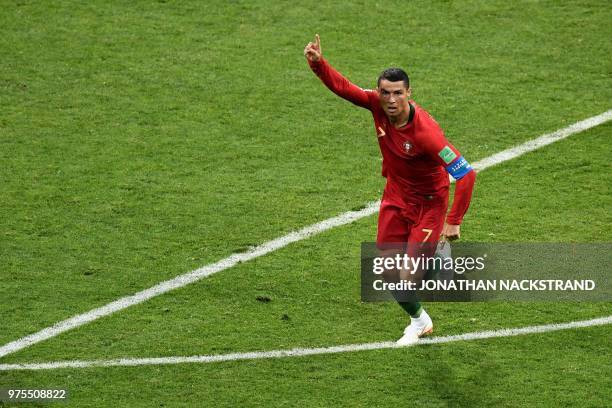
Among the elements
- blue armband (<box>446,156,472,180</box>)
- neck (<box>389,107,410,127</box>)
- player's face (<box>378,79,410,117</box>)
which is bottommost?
blue armband (<box>446,156,472,180</box>)

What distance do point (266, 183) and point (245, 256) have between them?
1.29 m

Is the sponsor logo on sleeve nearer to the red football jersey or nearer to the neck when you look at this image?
the red football jersey

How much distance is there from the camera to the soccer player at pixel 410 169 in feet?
27.3

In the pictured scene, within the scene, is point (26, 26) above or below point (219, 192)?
above

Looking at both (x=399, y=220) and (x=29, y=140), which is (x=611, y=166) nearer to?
(x=399, y=220)

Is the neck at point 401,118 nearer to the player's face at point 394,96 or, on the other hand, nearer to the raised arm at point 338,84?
the player's face at point 394,96

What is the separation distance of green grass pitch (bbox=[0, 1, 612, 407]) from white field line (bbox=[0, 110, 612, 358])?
0.28 ft

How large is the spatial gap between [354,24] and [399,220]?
5.57 m

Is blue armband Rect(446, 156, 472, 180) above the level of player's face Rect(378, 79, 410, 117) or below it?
below

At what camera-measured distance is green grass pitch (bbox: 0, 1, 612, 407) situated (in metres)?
8.54

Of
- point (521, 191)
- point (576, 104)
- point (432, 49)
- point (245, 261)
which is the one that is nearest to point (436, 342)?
point (245, 261)

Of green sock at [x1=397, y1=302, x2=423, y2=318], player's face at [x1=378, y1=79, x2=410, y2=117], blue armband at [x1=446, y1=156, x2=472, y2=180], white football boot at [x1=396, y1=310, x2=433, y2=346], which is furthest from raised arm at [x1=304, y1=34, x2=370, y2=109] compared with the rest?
white football boot at [x1=396, y1=310, x2=433, y2=346]

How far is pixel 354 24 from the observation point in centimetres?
1407

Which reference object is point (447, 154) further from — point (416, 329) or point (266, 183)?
point (266, 183)
